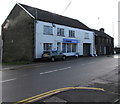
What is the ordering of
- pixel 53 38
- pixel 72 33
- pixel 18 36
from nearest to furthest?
pixel 18 36 < pixel 53 38 < pixel 72 33

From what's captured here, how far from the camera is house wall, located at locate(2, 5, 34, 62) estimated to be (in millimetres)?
21438

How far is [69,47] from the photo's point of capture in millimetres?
27844

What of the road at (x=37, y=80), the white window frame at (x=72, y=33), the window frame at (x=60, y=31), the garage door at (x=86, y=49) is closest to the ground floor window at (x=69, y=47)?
the white window frame at (x=72, y=33)

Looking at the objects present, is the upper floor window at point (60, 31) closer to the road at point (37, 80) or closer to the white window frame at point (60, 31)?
the white window frame at point (60, 31)

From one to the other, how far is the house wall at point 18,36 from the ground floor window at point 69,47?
25.7ft

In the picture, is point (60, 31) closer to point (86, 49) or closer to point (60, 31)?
point (60, 31)

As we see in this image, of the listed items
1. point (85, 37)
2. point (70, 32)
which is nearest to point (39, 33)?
point (70, 32)

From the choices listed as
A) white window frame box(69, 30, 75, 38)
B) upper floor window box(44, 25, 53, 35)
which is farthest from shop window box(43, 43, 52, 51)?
white window frame box(69, 30, 75, 38)

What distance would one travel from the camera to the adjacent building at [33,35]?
2121 centimetres

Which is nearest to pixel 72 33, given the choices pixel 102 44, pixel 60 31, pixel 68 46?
pixel 68 46

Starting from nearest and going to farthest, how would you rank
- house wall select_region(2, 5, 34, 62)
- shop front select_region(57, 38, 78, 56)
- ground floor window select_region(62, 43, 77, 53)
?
house wall select_region(2, 5, 34, 62), shop front select_region(57, 38, 78, 56), ground floor window select_region(62, 43, 77, 53)

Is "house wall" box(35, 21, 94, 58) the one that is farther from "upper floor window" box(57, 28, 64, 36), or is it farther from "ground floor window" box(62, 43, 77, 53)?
"ground floor window" box(62, 43, 77, 53)

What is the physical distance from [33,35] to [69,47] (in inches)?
379

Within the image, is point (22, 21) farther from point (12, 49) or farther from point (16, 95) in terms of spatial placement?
point (16, 95)
